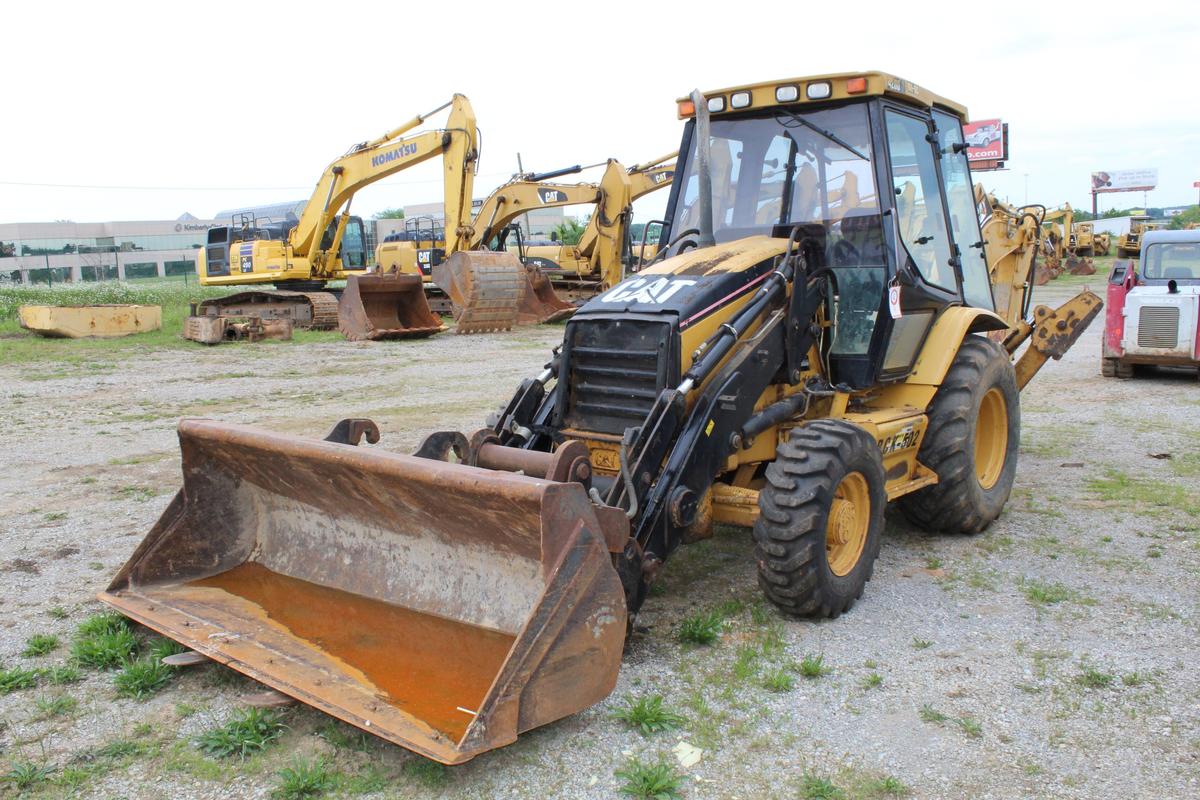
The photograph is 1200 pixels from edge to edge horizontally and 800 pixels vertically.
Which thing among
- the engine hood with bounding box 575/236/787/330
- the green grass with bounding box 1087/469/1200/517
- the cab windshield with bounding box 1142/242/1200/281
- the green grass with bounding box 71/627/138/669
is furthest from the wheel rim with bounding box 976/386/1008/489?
the cab windshield with bounding box 1142/242/1200/281

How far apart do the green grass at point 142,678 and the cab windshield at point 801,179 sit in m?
3.63

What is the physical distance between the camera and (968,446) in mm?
5715

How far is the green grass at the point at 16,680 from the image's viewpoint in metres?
4.12

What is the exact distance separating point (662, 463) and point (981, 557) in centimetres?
232

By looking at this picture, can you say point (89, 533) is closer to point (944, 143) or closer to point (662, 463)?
point (662, 463)

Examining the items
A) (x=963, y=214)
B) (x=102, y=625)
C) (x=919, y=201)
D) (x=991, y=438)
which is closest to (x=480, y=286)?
(x=963, y=214)

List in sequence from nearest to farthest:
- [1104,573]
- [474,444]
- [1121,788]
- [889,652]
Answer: [1121,788] < [889,652] < [474,444] < [1104,573]

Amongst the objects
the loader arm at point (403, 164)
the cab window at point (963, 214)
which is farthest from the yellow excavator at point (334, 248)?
the cab window at point (963, 214)

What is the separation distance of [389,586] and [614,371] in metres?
1.47

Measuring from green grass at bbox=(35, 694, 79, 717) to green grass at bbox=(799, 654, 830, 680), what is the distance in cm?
294

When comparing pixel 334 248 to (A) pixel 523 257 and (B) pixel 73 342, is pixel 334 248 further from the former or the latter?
(B) pixel 73 342

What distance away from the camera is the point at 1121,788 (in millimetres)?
3312

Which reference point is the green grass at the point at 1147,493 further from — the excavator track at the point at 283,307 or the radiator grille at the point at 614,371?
the excavator track at the point at 283,307

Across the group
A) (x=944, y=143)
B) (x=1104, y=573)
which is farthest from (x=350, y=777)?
(x=944, y=143)
